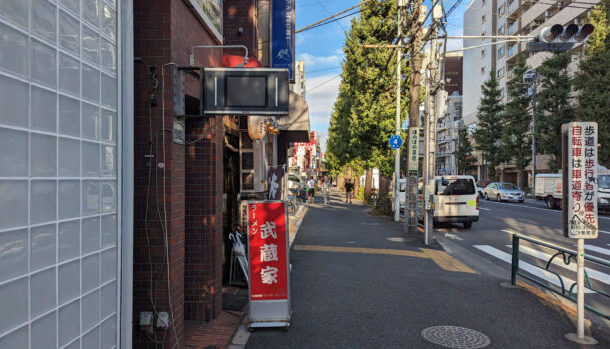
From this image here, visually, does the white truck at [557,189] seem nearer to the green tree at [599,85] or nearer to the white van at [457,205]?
the green tree at [599,85]

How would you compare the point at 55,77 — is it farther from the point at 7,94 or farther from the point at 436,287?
the point at 436,287

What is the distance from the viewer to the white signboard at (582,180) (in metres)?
4.75

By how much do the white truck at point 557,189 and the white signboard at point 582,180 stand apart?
16.9 metres

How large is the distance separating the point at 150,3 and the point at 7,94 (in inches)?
80.5

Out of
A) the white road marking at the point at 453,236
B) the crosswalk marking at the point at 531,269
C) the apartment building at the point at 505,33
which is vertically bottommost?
the white road marking at the point at 453,236

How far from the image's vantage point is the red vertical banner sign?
5.13m

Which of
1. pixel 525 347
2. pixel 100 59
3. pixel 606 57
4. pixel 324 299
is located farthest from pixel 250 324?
pixel 606 57

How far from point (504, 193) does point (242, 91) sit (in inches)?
1228

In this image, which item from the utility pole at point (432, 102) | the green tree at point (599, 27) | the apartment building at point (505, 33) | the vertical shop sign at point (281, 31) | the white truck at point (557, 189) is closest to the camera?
the vertical shop sign at point (281, 31)

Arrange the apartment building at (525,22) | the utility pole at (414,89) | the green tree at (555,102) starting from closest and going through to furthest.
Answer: the utility pole at (414,89) < the green tree at (555,102) < the apartment building at (525,22)

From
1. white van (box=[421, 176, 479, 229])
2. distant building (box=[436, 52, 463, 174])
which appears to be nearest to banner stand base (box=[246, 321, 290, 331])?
white van (box=[421, 176, 479, 229])

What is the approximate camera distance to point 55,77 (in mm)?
2506

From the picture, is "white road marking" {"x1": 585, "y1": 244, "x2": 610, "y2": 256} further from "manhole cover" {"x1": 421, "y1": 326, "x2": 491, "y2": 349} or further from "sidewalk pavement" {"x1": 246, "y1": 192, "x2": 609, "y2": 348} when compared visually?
"manhole cover" {"x1": 421, "y1": 326, "x2": 491, "y2": 349}

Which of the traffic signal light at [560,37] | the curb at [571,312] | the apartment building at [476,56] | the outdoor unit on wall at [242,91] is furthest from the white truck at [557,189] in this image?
the apartment building at [476,56]
